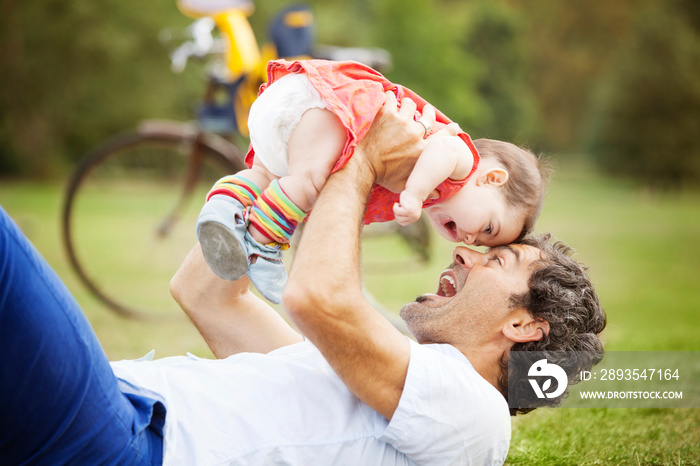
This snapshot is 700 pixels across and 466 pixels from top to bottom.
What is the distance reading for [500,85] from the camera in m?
28.5

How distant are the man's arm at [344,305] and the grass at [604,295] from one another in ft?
2.43

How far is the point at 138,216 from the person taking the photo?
10.0 m

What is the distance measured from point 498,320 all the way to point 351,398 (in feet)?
1.40

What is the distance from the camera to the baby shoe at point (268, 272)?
1640 millimetres

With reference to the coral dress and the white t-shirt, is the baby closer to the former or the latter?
the coral dress

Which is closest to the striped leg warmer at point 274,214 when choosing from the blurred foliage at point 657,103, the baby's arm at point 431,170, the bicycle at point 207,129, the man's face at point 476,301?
the baby's arm at point 431,170

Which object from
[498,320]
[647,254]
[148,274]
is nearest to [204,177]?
[148,274]

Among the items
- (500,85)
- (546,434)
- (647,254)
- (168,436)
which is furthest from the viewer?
(500,85)

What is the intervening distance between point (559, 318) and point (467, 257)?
0.91 ft

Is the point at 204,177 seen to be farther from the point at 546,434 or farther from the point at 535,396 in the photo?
the point at 535,396

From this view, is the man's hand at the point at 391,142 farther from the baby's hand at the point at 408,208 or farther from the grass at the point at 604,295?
the grass at the point at 604,295

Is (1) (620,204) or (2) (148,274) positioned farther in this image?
(1) (620,204)

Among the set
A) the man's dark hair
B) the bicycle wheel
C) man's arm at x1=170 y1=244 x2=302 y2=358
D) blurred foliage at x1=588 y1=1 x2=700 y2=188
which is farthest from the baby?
blurred foliage at x1=588 y1=1 x2=700 y2=188

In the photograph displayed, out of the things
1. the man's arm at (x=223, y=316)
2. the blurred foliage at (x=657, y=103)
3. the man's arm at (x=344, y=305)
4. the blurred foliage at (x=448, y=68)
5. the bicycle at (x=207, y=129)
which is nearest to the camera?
the man's arm at (x=344, y=305)
